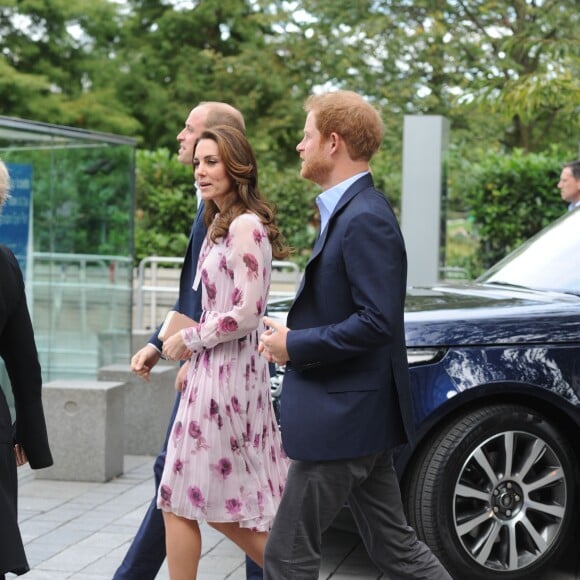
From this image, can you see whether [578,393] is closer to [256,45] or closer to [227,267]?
[227,267]

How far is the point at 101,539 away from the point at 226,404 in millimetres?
2069

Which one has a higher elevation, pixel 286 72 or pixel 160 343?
pixel 286 72

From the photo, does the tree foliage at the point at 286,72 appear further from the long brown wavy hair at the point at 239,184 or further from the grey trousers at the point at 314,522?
the grey trousers at the point at 314,522

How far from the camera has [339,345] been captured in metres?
3.61

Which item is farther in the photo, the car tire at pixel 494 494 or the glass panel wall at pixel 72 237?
the glass panel wall at pixel 72 237

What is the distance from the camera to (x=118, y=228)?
10531 mm

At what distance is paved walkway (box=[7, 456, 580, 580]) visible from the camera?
5473 millimetres

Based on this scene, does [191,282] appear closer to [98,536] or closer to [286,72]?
[98,536]

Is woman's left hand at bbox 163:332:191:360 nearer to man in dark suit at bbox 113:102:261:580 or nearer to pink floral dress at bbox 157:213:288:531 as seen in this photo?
pink floral dress at bbox 157:213:288:531

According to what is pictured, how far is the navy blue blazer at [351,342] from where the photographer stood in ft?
11.9

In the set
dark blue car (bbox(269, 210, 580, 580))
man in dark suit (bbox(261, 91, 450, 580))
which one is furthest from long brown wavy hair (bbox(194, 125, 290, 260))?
dark blue car (bbox(269, 210, 580, 580))

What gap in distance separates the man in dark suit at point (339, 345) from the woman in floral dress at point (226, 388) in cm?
51

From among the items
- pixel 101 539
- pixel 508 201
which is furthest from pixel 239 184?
pixel 508 201

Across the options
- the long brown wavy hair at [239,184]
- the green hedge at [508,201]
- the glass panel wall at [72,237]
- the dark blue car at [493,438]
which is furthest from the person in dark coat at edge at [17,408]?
the green hedge at [508,201]
